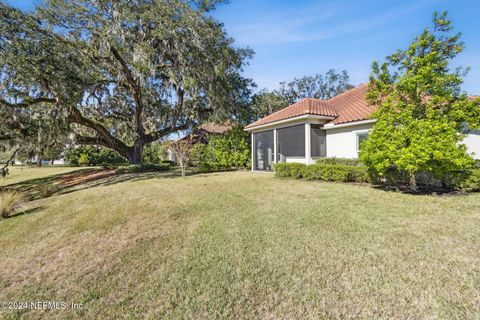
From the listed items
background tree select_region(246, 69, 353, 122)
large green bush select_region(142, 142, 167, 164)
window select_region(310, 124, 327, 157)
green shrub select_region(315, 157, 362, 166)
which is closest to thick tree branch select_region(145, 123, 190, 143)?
large green bush select_region(142, 142, 167, 164)

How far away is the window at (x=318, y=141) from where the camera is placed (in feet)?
41.5

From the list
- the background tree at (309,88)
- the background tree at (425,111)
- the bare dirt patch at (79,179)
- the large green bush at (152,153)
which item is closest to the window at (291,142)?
the background tree at (425,111)

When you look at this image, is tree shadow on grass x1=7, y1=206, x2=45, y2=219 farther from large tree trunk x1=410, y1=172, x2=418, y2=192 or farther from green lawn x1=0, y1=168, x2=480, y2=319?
large tree trunk x1=410, y1=172, x2=418, y2=192

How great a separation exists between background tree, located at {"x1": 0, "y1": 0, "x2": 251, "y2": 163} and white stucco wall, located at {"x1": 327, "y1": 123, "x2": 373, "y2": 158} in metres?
7.84

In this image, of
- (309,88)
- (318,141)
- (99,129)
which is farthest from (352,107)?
(309,88)

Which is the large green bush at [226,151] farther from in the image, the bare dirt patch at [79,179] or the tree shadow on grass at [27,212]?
the tree shadow on grass at [27,212]

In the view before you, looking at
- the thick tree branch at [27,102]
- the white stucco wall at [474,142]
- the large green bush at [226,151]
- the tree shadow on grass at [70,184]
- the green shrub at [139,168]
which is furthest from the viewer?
A: the large green bush at [226,151]

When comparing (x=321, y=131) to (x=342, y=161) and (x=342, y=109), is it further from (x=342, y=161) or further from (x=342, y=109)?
(x=342, y=161)

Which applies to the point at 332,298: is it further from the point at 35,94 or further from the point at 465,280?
the point at 35,94

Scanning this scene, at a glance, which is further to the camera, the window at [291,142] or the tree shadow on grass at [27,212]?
the window at [291,142]

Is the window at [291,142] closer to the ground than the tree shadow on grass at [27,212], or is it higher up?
higher up

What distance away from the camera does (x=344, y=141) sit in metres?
11.9

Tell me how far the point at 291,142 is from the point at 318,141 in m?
1.61

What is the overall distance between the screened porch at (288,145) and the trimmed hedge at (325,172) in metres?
1.53
